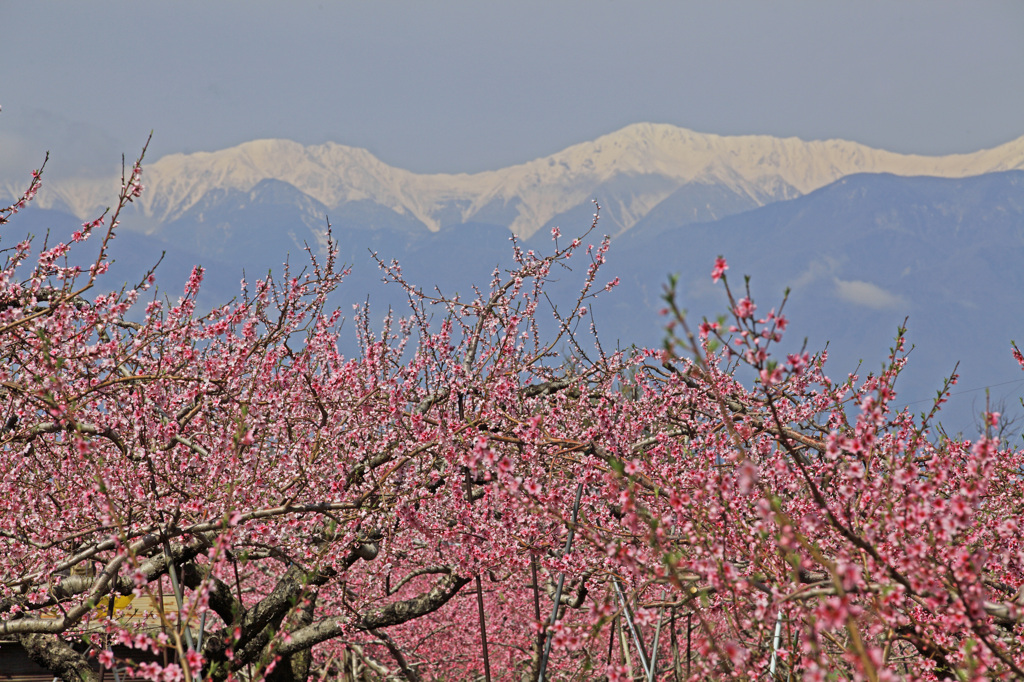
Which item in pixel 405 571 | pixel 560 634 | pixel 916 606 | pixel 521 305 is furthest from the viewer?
pixel 405 571

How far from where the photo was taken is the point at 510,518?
4.45 meters

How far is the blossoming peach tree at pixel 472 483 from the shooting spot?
99.3 inches

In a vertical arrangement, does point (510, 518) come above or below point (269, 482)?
below

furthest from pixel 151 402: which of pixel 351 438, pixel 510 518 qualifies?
pixel 510 518

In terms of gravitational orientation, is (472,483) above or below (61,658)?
above

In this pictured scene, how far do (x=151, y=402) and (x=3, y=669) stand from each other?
9970mm

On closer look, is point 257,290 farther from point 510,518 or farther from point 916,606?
point 916,606

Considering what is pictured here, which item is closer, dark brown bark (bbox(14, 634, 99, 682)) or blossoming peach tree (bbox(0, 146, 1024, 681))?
blossoming peach tree (bbox(0, 146, 1024, 681))

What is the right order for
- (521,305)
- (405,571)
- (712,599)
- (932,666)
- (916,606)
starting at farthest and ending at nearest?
(405,571) → (521,305) → (932,666) → (916,606) → (712,599)

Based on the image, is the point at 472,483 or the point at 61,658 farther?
the point at 61,658

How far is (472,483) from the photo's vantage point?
5.49 meters

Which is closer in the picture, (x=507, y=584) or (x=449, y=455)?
(x=449, y=455)

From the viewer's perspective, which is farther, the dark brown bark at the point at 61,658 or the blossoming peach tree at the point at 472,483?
the dark brown bark at the point at 61,658

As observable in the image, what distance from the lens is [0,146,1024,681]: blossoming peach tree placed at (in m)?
2.52
